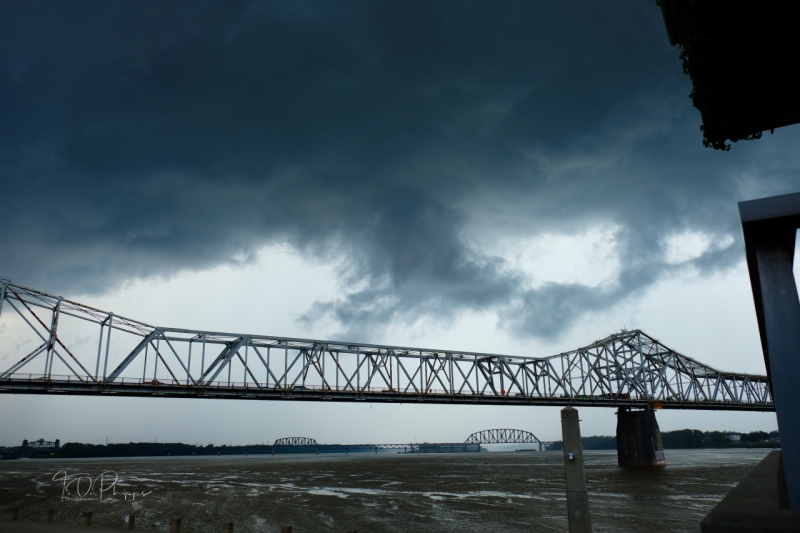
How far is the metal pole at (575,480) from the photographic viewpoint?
13.3 metres

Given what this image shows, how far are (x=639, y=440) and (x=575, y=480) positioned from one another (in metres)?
94.9

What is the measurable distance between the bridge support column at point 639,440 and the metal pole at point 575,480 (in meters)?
87.8

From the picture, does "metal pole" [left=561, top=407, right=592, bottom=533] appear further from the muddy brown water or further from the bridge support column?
the bridge support column

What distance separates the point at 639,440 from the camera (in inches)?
3829

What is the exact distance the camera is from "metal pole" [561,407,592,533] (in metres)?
13.3

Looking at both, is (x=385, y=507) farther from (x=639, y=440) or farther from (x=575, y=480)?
(x=639, y=440)

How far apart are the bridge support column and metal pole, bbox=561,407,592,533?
87825 millimetres

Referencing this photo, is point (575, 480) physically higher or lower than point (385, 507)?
→ higher

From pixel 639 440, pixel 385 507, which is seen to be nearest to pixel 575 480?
pixel 385 507

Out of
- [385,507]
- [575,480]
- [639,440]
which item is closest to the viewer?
[575,480]

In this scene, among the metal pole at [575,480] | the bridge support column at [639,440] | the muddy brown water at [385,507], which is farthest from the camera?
the bridge support column at [639,440]

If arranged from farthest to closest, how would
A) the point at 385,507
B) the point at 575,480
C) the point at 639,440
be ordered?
the point at 639,440 → the point at 385,507 → the point at 575,480

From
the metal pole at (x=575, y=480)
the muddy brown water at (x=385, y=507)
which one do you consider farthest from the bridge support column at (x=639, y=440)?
the metal pole at (x=575, y=480)

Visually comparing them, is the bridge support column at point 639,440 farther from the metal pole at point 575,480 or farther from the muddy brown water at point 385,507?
the metal pole at point 575,480
